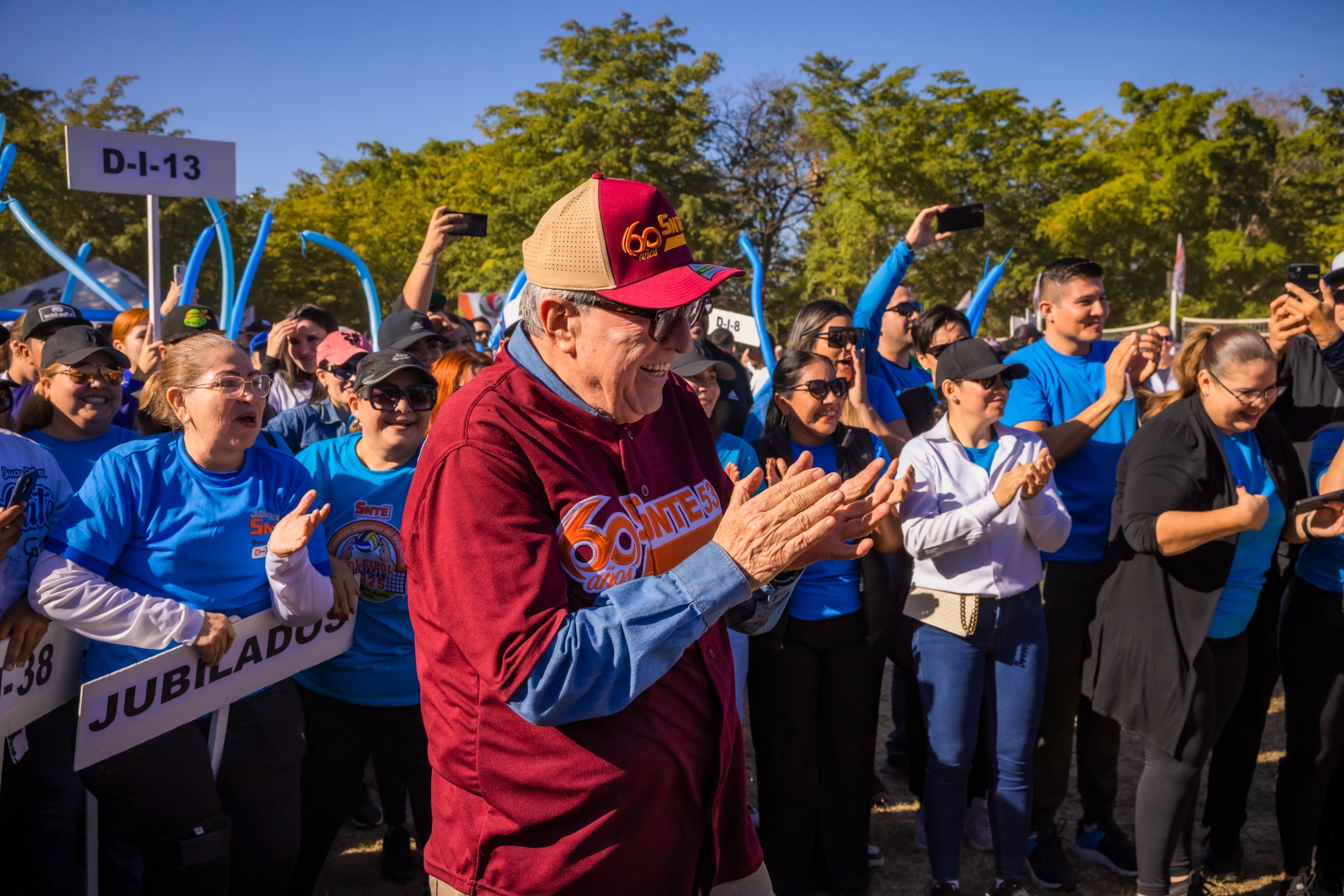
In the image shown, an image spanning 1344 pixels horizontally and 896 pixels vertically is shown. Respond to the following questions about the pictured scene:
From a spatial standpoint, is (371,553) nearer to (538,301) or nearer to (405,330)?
(405,330)

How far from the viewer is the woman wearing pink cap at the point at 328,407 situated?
462cm

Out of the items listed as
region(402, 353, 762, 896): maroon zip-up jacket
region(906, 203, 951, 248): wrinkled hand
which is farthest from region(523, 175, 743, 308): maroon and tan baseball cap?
region(906, 203, 951, 248): wrinkled hand

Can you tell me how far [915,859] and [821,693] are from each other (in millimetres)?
1018

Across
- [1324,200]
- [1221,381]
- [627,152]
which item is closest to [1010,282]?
[1324,200]

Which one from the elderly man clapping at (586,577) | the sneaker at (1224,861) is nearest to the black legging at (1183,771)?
the sneaker at (1224,861)

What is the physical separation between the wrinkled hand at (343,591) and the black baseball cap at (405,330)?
1.56 m

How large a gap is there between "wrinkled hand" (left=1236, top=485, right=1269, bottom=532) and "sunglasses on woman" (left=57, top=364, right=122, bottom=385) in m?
4.20

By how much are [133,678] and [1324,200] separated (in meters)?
34.0

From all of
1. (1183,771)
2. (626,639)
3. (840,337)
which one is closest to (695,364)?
(840,337)

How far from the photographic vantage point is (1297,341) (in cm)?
477

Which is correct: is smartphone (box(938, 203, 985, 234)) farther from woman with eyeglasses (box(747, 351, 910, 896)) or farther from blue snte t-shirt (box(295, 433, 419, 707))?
blue snte t-shirt (box(295, 433, 419, 707))

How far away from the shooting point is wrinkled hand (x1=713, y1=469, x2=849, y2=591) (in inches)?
64.3

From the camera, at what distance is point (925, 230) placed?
5715 millimetres

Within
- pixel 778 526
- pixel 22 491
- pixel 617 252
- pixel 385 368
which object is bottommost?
pixel 22 491
